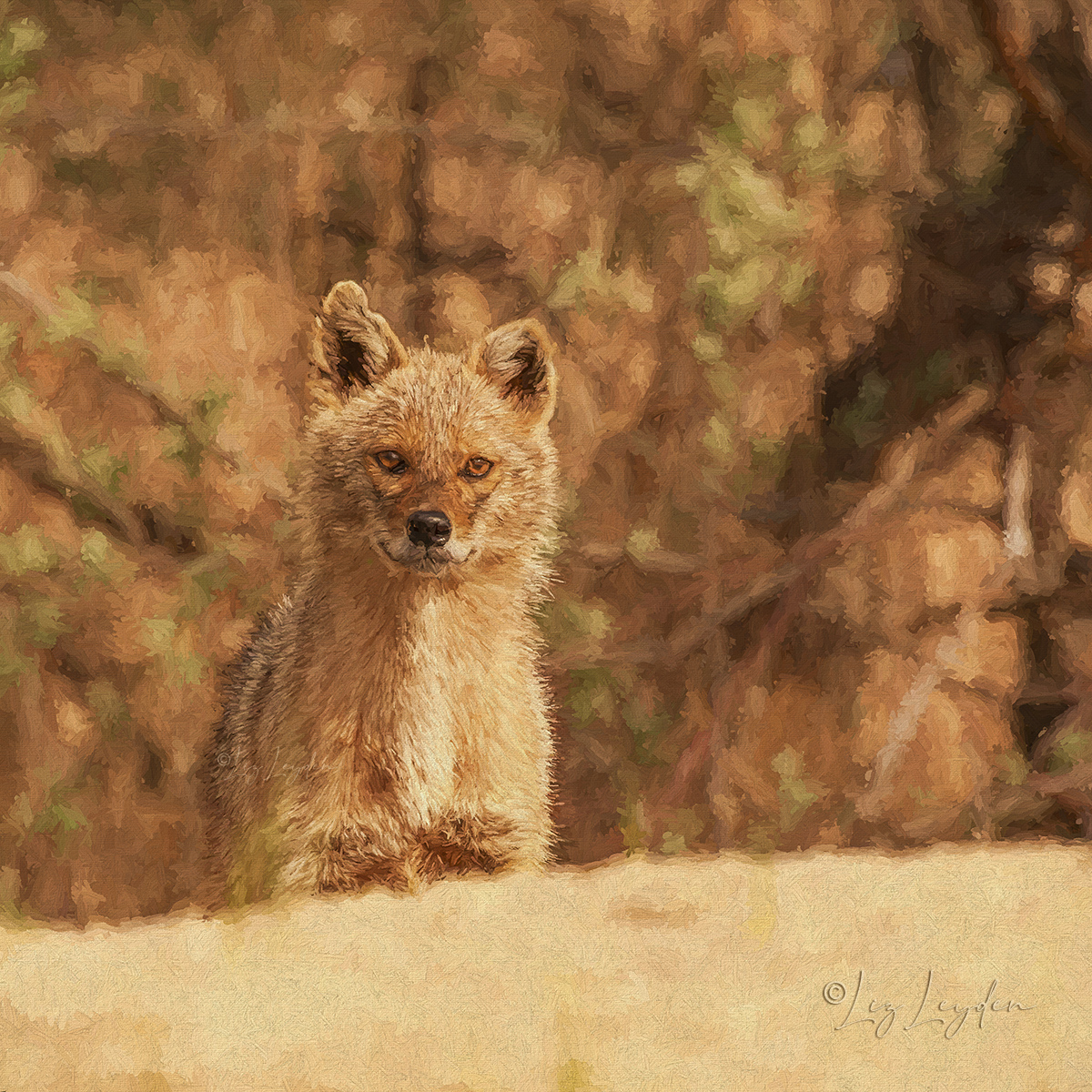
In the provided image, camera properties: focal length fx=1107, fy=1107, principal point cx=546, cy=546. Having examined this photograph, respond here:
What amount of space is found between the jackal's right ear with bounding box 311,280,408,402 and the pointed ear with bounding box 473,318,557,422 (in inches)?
7.4

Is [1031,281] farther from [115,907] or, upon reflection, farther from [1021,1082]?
[115,907]

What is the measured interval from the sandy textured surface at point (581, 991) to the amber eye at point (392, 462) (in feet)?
2.73

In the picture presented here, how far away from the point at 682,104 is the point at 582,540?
1.30 meters

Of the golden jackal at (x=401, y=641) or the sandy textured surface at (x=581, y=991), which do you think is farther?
the golden jackal at (x=401, y=641)

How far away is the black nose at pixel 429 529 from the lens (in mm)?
2131

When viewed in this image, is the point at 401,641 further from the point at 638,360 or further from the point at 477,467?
the point at 638,360
